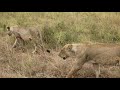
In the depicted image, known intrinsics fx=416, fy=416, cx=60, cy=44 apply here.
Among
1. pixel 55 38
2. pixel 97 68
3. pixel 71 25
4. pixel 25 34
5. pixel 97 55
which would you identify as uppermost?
pixel 71 25

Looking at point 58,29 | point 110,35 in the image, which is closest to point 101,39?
point 110,35

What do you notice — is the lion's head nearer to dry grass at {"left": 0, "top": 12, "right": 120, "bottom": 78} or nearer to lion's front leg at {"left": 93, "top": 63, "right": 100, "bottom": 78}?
dry grass at {"left": 0, "top": 12, "right": 120, "bottom": 78}

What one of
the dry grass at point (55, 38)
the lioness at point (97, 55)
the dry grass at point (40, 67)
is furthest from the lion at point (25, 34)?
the lioness at point (97, 55)

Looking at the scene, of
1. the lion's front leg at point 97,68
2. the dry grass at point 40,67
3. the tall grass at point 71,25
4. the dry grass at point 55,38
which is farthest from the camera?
the tall grass at point 71,25

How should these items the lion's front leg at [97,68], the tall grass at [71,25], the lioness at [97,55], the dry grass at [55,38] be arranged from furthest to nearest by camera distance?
the tall grass at [71,25], the dry grass at [55,38], the lion's front leg at [97,68], the lioness at [97,55]

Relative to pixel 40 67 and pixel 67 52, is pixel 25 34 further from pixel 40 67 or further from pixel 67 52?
pixel 67 52

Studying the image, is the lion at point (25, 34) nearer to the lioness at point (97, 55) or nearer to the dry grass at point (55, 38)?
the dry grass at point (55, 38)

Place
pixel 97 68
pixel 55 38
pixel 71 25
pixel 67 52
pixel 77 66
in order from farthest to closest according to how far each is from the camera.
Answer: pixel 71 25 → pixel 55 38 → pixel 67 52 → pixel 97 68 → pixel 77 66

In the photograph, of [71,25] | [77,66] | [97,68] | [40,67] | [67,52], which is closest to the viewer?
[77,66]

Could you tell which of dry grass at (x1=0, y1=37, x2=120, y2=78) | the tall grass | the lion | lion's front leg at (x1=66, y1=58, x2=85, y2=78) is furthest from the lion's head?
the lion

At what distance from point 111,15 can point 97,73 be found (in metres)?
4.95

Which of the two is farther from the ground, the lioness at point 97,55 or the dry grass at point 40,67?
Answer: the lioness at point 97,55

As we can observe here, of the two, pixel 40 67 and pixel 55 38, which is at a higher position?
pixel 55 38

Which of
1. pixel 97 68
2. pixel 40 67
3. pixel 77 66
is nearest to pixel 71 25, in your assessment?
pixel 40 67
